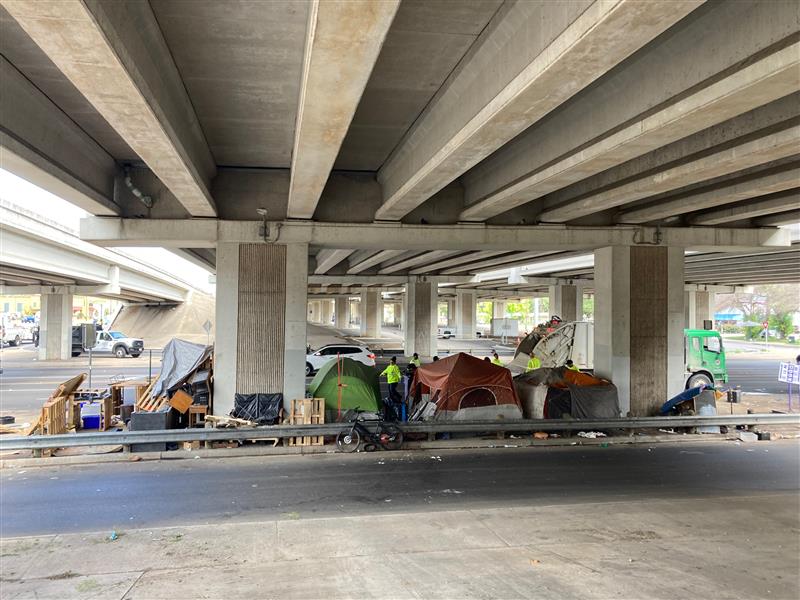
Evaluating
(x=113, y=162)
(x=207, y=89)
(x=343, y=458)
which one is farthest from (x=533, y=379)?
(x=113, y=162)

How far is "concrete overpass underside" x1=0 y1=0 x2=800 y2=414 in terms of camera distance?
16.5 feet

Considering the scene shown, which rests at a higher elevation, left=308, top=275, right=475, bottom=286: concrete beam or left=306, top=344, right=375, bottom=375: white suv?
left=308, top=275, right=475, bottom=286: concrete beam

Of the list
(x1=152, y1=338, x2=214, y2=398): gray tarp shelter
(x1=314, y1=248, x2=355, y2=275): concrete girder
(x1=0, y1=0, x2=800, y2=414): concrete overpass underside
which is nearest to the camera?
(x1=0, y1=0, x2=800, y2=414): concrete overpass underside

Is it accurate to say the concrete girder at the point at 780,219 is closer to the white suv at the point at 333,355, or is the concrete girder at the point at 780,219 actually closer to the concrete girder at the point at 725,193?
the concrete girder at the point at 725,193

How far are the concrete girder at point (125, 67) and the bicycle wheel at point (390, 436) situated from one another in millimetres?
7041

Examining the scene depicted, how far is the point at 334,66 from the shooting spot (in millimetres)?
5117

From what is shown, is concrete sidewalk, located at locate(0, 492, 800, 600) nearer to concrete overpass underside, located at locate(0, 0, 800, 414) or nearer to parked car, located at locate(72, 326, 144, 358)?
concrete overpass underside, located at locate(0, 0, 800, 414)

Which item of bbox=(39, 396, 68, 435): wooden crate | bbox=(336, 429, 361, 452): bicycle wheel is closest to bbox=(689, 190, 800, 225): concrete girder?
bbox=(336, 429, 361, 452): bicycle wheel

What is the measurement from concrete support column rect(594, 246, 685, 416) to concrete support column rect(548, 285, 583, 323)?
953 inches

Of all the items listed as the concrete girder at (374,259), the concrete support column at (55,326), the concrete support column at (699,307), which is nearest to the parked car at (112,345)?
the concrete support column at (55,326)

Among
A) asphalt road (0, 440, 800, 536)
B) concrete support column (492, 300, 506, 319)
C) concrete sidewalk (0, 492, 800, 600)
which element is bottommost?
asphalt road (0, 440, 800, 536)

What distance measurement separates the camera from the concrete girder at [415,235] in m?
12.9

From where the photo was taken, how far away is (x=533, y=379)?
46.8 ft

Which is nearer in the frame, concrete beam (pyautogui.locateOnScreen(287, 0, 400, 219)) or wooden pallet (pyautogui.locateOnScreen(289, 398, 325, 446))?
concrete beam (pyautogui.locateOnScreen(287, 0, 400, 219))
